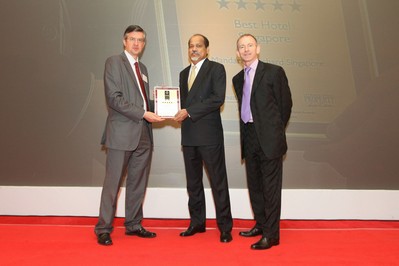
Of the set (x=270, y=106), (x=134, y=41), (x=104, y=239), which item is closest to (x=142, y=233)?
(x=104, y=239)

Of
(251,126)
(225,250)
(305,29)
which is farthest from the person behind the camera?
(305,29)

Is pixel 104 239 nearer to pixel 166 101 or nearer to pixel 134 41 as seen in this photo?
pixel 166 101

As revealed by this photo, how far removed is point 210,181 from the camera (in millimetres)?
3332

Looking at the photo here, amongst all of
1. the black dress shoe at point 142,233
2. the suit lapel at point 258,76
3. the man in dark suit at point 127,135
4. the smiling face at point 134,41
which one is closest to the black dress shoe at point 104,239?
the man in dark suit at point 127,135

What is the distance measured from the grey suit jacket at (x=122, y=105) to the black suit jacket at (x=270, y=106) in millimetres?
933

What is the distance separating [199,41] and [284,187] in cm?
181

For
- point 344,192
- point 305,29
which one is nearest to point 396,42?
point 305,29

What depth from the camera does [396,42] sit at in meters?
4.09

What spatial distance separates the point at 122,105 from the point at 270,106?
45.8 inches

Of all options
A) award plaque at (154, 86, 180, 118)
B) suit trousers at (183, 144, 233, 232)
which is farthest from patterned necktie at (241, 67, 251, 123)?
award plaque at (154, 86, 180, 118)

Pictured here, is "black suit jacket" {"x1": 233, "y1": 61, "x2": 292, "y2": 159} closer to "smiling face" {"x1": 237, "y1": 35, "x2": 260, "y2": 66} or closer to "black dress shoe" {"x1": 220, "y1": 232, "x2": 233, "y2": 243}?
"smiling face" {"x1": 237, "y1": 35, "x2": 260, "y2": 66}

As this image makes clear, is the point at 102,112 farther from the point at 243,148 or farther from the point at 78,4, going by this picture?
the point at 243,148

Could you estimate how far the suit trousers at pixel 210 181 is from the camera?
10.7 ft

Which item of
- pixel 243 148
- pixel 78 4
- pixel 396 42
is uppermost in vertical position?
pixel 78 4
